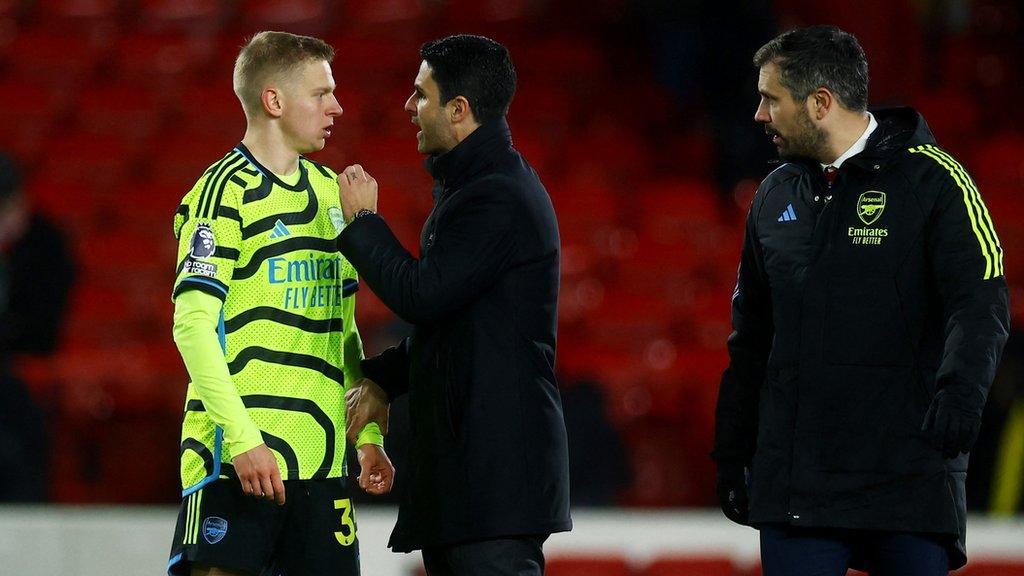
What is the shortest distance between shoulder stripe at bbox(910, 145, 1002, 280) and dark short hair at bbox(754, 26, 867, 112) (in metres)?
0.24

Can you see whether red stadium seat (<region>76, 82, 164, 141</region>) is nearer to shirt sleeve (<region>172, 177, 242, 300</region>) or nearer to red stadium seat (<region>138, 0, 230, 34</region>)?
red stadium seat (<region>138, 0, 230, 34</region>)

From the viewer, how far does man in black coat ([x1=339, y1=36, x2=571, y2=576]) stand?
126 inches

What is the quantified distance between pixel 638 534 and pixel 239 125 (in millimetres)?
4927

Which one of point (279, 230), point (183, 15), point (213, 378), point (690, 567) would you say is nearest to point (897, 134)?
point (279, 230)

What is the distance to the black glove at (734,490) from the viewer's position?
138 inches

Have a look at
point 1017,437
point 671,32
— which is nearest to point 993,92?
point 671,32

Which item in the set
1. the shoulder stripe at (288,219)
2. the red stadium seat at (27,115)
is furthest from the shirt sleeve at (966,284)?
the red stadium seat at (27,115)

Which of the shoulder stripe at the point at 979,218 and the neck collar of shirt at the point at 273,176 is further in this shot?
the neck collar of shirt at the point at 273,176

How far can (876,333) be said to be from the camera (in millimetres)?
3227

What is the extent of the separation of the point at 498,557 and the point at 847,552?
0.80 metres

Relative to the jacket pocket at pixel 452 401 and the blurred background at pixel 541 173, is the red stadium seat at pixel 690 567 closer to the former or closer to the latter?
the blurred background at pixel 541 173

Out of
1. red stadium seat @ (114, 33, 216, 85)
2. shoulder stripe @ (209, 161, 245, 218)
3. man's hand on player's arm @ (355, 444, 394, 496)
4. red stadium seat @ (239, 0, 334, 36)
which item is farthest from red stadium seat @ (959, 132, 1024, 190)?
shoulder stripe @ (209, 161, 245, 218)

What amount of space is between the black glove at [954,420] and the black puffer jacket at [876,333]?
0.05 metres

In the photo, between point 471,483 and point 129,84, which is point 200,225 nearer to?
point 471,483
